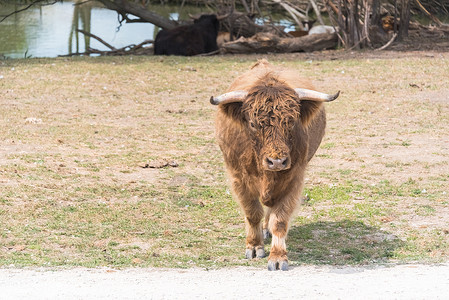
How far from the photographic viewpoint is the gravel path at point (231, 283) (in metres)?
5.20

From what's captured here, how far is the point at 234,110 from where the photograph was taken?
6504 mm

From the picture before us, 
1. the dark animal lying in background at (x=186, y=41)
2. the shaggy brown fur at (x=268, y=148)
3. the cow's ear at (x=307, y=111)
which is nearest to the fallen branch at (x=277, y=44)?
the dark animal lying in background at (x=186, y=41)

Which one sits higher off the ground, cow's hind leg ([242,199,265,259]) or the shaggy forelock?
the shaggy forelock

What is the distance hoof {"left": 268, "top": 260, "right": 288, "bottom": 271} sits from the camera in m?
6.23

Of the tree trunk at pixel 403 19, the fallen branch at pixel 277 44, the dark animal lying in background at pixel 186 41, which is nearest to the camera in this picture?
the fallen branch at pixel 277 44

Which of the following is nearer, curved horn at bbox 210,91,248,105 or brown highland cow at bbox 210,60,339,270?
brown highland cow at bbox 210,60,339,270

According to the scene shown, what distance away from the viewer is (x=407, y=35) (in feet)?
70.5

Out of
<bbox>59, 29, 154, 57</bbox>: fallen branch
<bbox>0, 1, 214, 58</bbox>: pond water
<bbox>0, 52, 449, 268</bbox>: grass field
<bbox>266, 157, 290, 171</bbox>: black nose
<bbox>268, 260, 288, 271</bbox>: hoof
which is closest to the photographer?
<bbox>266, 157, 290, 171</bbox>: black nose

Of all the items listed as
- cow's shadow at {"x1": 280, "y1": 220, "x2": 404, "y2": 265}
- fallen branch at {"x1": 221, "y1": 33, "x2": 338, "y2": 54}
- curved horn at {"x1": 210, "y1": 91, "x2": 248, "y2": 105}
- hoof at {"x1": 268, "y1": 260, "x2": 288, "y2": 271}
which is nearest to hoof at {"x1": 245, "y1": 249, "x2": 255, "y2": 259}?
cow's shadow at {"x1": 280, "y1": 220, "x2": 404, "y2": 265}

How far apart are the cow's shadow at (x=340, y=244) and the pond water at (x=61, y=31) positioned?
14.7 m

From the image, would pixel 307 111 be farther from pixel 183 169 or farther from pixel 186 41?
pixel 186 41

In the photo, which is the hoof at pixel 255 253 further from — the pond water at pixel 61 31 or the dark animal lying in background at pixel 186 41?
the pond water at pixel 61 31

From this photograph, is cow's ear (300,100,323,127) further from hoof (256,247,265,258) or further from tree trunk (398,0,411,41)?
tree trunk (398,0,411,41)

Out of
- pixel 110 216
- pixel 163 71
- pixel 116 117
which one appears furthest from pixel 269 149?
pixel 163 71
